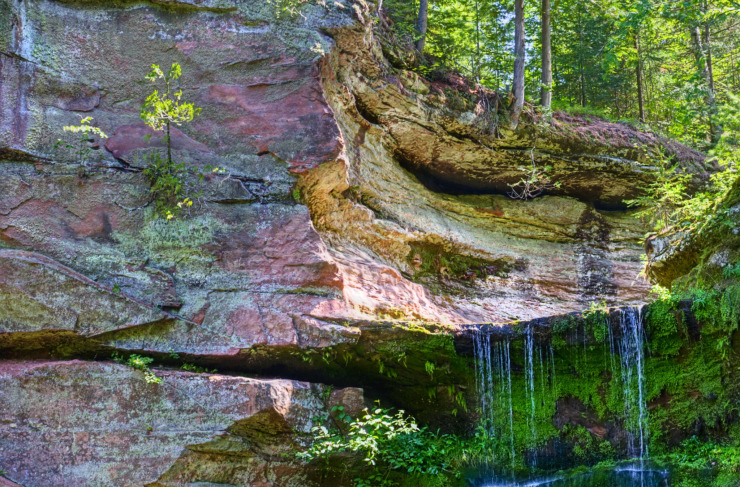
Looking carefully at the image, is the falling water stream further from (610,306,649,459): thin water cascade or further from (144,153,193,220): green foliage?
(144,153,193,220): green foliage

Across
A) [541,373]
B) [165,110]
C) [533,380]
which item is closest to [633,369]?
[541,373]

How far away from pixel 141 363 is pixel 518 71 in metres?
10.0

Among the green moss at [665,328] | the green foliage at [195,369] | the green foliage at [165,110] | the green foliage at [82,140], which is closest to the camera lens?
the green foliage at [195,369]

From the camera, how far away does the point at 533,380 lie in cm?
919

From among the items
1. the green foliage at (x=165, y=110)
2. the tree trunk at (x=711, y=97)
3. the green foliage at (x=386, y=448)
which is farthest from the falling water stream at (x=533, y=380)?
the tree trunk at (x=711, y=97)

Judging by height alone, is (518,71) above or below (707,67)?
below

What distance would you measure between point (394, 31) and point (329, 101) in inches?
124

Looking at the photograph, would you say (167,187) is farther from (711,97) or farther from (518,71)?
(711,97)

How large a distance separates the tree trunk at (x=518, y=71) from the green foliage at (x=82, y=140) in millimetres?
8308

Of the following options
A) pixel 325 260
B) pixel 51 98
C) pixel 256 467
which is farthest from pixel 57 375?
pixel 51 98

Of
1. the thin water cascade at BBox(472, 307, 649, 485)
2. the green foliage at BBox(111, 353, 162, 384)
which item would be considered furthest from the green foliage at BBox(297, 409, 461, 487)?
the green foliage at BBox(111, 353, 162, 384)

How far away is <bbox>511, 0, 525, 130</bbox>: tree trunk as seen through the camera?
13.2 metres

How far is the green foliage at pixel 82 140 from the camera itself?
9.09 meters

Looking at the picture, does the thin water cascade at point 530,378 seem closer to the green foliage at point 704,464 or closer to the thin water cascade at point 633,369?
the thin water cascade at point 633,369
